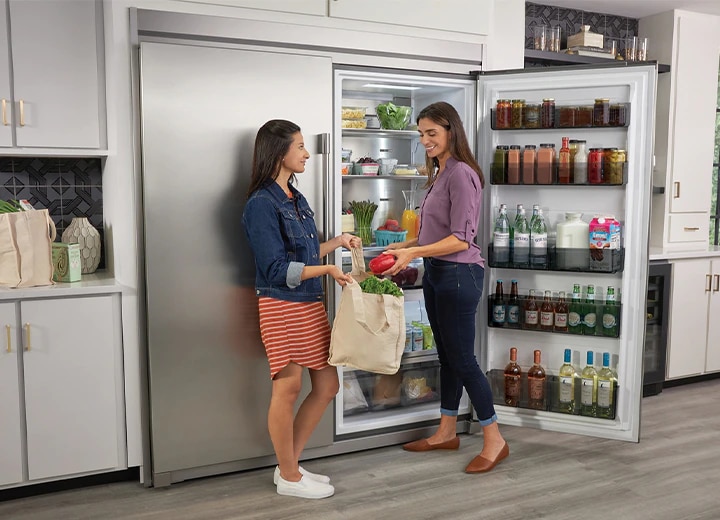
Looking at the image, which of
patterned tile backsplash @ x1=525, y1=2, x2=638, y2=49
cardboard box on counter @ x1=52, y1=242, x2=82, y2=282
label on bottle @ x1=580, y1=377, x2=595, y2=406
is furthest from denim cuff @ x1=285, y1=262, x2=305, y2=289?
patterned tile backsplash @ x1=525, y1=2, x2=638, y2=49

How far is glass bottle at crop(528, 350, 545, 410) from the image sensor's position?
3.58 m

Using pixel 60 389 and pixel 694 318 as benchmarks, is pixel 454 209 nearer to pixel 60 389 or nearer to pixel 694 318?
pixel 60 389

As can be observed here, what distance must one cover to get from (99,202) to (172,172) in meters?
0.86

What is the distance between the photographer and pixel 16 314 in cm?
280

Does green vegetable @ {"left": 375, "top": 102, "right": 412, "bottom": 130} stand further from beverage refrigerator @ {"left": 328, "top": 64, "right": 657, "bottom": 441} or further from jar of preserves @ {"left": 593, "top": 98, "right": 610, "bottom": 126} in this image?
jar of preserves @ {"left": 593, "top": 98, "right": 610, "bottom": 126}

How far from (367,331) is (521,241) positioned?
1095 millimetres

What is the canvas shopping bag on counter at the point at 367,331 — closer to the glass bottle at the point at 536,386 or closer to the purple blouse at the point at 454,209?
the purple blouse at the point at 454,209

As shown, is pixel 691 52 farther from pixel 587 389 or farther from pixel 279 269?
pixel 279 269

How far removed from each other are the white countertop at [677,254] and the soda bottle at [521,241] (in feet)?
4.09

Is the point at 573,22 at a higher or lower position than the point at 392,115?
higher

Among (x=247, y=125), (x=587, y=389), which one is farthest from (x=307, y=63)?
(x=587, y=389)

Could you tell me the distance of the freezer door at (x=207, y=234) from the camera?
2.82 meters

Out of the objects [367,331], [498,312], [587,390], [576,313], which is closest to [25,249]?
[367,331]

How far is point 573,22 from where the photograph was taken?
480 cm
